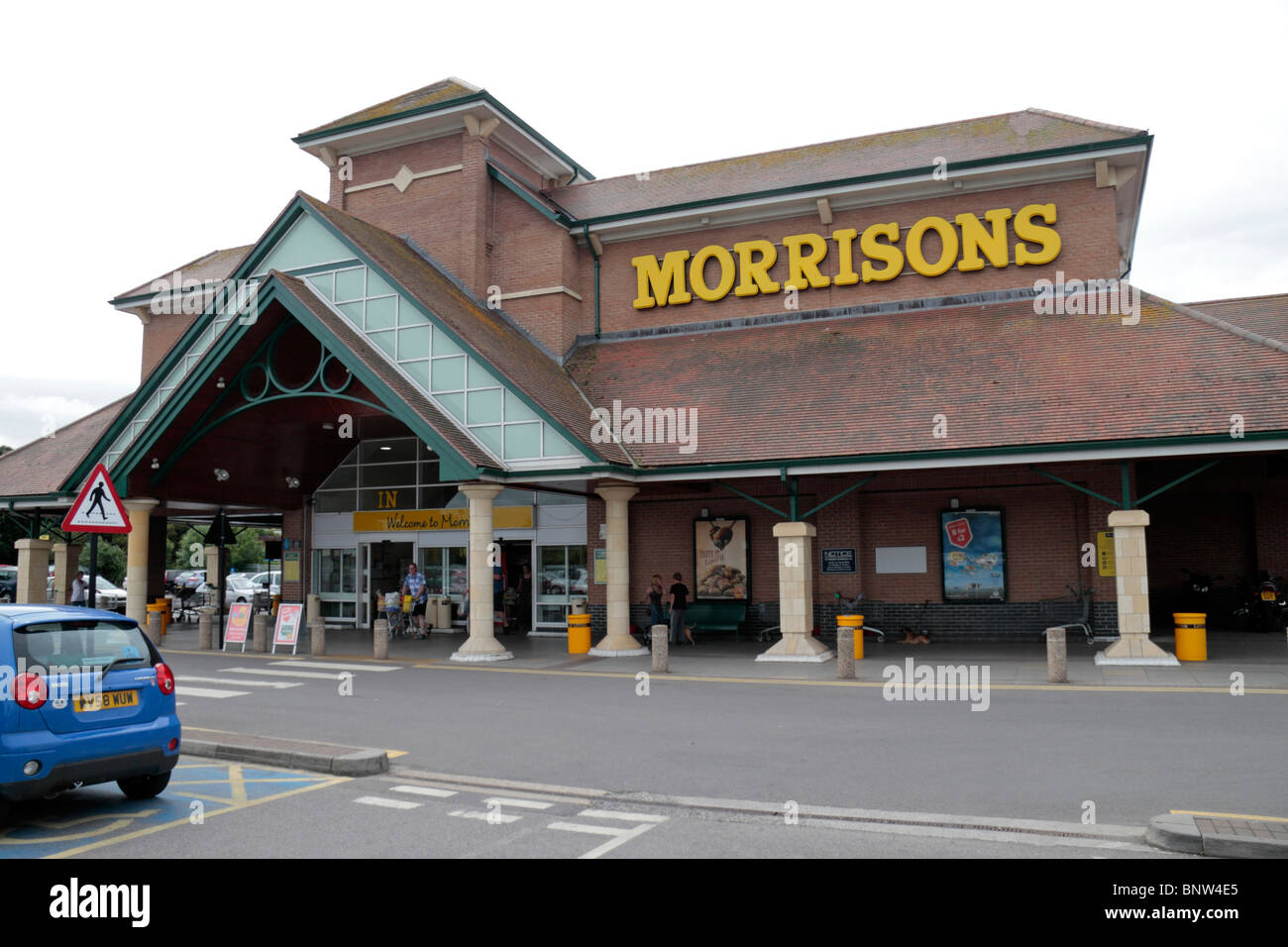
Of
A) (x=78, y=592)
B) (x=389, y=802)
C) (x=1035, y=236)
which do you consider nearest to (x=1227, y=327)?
(x=1035, y=236)

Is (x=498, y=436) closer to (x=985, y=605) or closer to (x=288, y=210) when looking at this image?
(x=288, y=210)

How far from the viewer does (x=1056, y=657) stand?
46.7 feet

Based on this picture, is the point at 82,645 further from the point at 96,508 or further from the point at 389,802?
the point at 96,508

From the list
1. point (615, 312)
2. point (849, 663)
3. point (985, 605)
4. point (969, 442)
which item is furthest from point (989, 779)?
point (615, 312)

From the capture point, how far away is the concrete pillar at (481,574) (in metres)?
18.9

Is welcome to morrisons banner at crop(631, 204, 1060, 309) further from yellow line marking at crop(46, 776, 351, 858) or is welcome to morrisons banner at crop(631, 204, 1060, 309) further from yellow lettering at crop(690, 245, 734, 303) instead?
yellow line marking at crop(46, 776, 351, 858)

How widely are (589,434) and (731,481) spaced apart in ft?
11.4

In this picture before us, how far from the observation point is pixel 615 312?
A: 2438 centimetres

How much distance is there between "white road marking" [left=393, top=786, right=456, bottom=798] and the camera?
27.5ft

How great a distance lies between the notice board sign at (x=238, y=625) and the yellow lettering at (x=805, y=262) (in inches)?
562

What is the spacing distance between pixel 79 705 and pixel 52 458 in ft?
80.5

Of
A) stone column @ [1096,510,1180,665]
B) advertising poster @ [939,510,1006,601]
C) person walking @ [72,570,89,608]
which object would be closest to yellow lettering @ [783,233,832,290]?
advertising poster @ [939,510,1006,601]

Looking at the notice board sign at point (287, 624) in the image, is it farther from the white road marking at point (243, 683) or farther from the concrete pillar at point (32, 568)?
the concrete pillar at point (32, 568)

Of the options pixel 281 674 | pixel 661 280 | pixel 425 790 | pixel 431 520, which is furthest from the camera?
pixel 431 520
